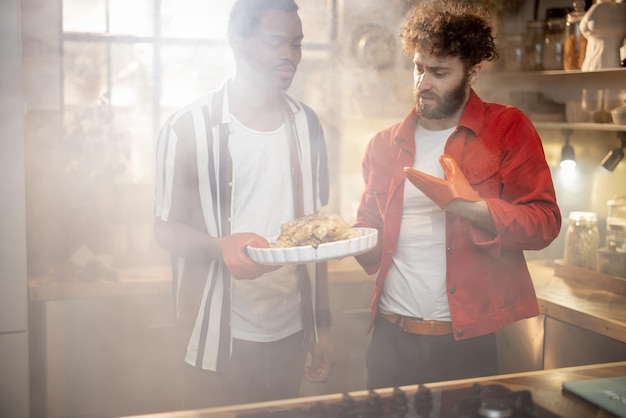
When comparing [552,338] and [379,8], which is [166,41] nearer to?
[379,8]

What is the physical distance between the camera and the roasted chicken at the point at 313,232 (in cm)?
151

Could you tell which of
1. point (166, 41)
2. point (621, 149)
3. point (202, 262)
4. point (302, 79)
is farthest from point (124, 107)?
point (621, 149)

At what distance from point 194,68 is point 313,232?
0.97 meters

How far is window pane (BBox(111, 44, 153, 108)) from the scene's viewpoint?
7.57ft

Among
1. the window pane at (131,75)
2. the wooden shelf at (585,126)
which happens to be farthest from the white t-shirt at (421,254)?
the window pane at (131,75)

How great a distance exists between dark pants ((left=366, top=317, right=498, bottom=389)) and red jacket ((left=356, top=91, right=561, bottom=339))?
5 centimetres

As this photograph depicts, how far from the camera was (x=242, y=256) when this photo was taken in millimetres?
1510

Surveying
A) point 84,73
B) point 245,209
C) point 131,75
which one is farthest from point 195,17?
point 245,209

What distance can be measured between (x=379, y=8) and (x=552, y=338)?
1.23 m

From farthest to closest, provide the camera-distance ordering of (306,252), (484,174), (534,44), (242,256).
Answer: (534,44) < (484,174) < (242,256) < (306,252)

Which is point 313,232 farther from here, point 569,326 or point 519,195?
point 569,326

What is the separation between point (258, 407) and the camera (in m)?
1.13

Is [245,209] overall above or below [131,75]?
below

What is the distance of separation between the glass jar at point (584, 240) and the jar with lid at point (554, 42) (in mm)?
519
